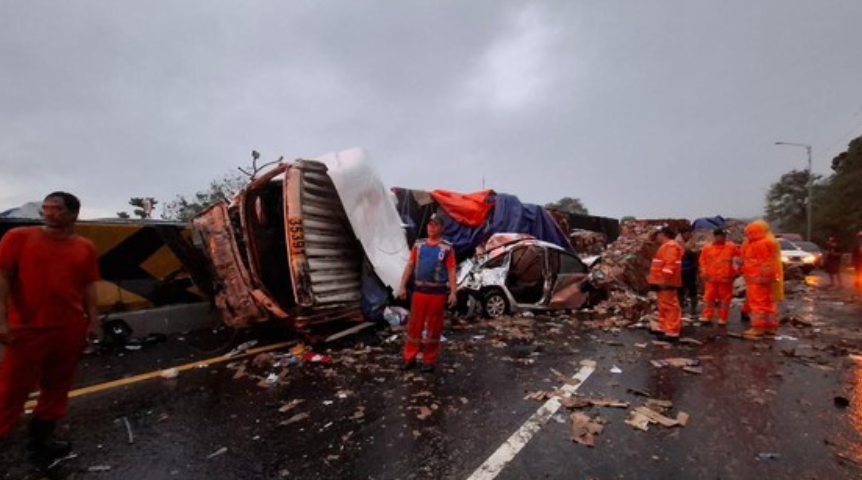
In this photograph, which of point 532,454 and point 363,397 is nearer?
point 532,454

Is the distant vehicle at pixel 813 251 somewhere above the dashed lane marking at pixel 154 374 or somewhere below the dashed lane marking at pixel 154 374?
above

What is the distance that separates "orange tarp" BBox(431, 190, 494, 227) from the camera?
1250 centimetres

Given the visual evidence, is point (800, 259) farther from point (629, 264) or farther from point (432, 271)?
point (432, 271)

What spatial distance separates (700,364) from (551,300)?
12.0 ft

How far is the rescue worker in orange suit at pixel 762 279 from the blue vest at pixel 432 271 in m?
4.98

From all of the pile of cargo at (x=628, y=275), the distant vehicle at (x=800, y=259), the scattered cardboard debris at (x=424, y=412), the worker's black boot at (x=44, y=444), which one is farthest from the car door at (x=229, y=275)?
the distant vehicle at (x=800, y=259)

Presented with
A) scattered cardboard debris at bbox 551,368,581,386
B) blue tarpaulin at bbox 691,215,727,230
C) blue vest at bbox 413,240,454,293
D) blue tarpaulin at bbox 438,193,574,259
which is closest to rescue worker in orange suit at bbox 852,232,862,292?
blue tarpaulin at bbox 691,215,727,230

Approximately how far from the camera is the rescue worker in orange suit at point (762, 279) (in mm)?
7047

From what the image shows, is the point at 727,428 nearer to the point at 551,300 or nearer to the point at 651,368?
the point at 651,368

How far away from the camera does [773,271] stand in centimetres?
700

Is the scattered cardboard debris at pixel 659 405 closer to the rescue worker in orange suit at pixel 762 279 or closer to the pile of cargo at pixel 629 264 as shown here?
the rescue worker in orange suit at pixel 762 279

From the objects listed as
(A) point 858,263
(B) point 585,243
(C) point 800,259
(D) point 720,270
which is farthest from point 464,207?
(C) point 800,259

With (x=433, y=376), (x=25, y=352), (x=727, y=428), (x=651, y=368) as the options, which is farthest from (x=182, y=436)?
(x=651, y=368)

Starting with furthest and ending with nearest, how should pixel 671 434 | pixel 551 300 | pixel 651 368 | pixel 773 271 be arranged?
1. pixel 551 300
2. pixel 773 271
3. pixel 651 368
4. pixel 671 434
